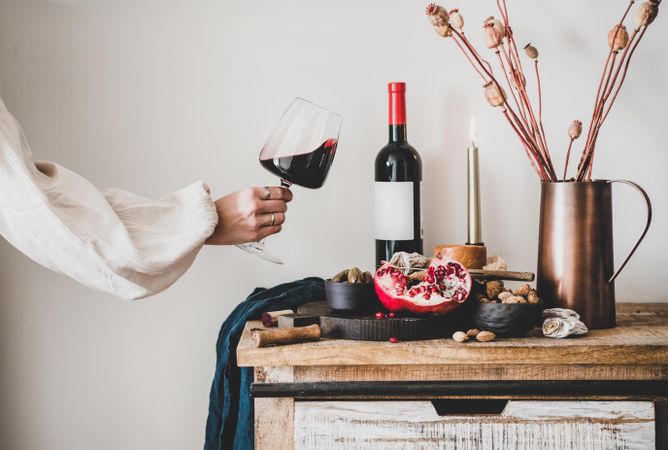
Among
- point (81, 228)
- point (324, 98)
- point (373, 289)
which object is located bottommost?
point (373, 289)

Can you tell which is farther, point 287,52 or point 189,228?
point 287,52

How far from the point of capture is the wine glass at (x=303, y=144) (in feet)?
3.42

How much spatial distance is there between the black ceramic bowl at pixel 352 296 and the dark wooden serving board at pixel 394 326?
0.07 feet

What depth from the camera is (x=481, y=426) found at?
979 mm

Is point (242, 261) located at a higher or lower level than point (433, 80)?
lower

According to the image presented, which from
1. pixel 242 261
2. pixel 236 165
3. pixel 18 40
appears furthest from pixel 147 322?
pixel 18 40

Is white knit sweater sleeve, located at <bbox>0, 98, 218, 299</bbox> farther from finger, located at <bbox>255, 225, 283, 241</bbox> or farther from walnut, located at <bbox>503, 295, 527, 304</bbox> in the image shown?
walnut, located at <bbox>503, 295, 527, 304</bbox>

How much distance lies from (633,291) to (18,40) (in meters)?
1.35

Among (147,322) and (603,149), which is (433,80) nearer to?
(603,149)

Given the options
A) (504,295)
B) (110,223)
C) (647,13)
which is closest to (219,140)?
(110,223)

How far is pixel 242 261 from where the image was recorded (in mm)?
1444

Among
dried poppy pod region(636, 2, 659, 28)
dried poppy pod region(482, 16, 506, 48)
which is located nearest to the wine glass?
dried poppy pod region(482, 16, 506, 48)

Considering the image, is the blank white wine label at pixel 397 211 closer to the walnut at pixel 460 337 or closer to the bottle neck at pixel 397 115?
the bottle neck at pixel 397 115

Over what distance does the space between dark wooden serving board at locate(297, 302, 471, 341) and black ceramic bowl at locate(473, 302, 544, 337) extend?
Answer: 0.04m
